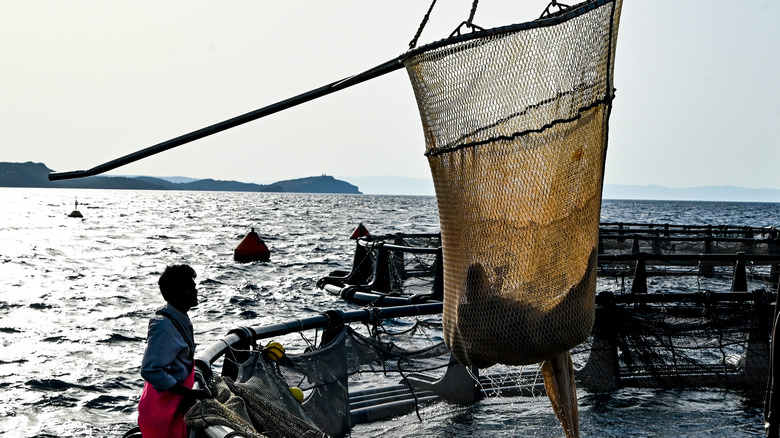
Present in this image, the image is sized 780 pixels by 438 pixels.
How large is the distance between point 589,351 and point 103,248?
49.4 meters

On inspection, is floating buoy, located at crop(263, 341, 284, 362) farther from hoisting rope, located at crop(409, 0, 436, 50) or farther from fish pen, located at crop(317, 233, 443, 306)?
fish pen, located at crop(317, 233, 443, 306)

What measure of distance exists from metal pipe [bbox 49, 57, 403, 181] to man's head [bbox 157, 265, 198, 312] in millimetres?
811

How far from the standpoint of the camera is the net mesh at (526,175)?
4.83m

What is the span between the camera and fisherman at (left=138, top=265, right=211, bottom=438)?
4328mm

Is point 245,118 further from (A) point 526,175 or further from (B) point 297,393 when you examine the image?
(B) point 297,393

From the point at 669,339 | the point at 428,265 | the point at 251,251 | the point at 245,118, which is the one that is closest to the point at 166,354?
the point at 245,118

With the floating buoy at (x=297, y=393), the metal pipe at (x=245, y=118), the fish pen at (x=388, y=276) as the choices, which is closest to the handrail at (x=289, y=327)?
the floating buoy at (x=297, y=393)

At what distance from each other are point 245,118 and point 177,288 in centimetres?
115

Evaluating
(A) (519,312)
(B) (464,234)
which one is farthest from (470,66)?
(A) (519,312)

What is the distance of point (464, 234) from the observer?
5.14 metres

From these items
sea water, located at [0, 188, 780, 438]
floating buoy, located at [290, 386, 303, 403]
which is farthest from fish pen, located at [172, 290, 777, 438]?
floating buoy, located at [290, 386, 303, 403]

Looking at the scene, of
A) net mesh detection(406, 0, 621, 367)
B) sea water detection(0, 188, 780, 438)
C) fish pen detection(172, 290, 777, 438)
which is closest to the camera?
net mesh detection(406, 0, 621, 367)

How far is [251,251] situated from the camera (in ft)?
107

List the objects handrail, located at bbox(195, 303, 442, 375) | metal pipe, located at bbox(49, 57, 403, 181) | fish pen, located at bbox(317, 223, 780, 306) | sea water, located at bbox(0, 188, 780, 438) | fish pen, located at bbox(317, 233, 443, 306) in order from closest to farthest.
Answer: metal pipe, located at bbox(49, 57, 403, 181), handrail, located at bbox(195, 303, 442, 375), sea water, located at bbox(0, 188, 780, 438), fish pen, located at bbox(317, 223, 780, 306), fish pen, located at bbox(317, 233, 443, 306)
